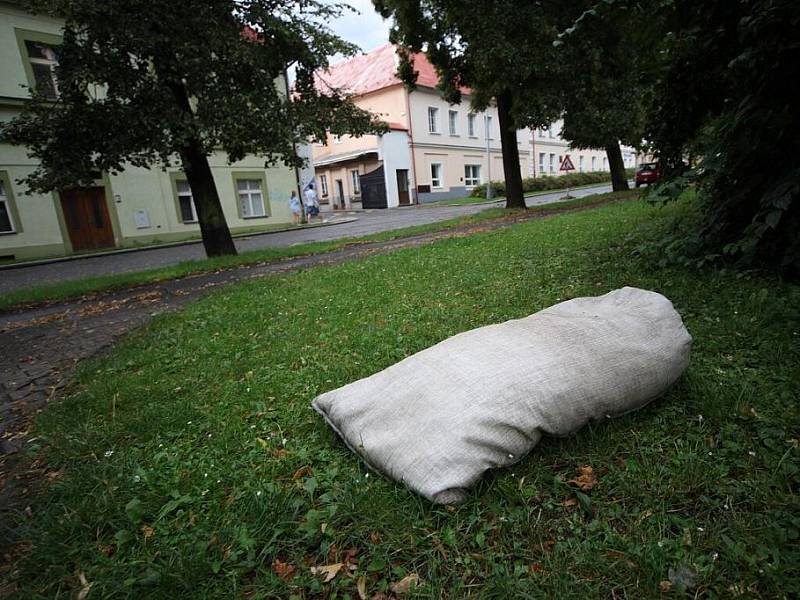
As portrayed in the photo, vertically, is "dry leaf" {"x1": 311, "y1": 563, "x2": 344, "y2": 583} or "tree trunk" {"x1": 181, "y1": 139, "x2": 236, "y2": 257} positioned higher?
"tree trunk" {"x1": 181, "y1": 139, "x2": 236, "y2": 257}

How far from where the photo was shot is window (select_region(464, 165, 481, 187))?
1468 inches

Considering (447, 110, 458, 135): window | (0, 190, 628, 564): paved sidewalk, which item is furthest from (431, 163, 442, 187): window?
(0, 190, 628, 564): paved sidewalk

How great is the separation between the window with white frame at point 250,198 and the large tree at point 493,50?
373 inches

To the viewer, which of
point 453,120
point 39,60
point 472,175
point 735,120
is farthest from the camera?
point 472,175

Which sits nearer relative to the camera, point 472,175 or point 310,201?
point 310,201

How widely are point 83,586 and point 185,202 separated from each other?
70.4 feet

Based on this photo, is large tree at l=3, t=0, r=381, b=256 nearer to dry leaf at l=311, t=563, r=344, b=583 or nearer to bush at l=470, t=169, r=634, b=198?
dry leaf at l=311, t=563, r=344, b=583

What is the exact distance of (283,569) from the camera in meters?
1.78

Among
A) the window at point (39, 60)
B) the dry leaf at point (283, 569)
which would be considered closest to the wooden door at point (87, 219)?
the window at point (39, 60)

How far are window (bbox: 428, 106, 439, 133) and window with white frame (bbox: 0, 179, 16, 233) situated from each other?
25.6 metres

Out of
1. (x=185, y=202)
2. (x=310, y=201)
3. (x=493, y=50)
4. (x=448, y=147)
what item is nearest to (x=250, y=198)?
(x=185, y=202)

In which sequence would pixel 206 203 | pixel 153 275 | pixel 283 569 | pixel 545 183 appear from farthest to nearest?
pixel 545 183 < pixel 206 203 < pixel 153 275 < pixel 283 569

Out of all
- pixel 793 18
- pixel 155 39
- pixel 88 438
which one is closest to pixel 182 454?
pixel 88 438

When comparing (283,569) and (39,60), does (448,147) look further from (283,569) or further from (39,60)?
(283,569)
